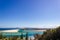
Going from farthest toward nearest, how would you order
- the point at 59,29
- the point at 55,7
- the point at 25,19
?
1. the point at 25,19
2. the point at 55,7
3. the point at 59,29

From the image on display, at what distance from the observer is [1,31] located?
734 cm

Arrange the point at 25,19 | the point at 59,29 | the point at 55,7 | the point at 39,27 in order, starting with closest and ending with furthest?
the point at 59,29, the point at 55,7, the point at 39,27, the point at 25,19

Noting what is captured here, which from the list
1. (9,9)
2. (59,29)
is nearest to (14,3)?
(9,9)

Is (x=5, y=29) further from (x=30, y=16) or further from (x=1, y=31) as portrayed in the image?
(x=30, y=16)

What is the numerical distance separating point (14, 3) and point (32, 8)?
0.87 meters

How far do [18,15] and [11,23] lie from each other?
53cm

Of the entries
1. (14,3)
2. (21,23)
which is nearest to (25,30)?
(21,23)

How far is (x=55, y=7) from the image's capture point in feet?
21.5

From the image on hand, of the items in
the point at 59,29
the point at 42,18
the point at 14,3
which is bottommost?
the point at 59,29

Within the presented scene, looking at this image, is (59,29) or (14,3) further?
(14,3)

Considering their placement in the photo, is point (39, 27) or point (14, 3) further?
point (39, 27)

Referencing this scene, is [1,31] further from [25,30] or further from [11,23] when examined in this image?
[25,30]

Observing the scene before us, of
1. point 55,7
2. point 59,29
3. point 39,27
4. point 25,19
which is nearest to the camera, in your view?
point 59,29

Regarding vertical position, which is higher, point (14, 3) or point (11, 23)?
point (14, 3)
